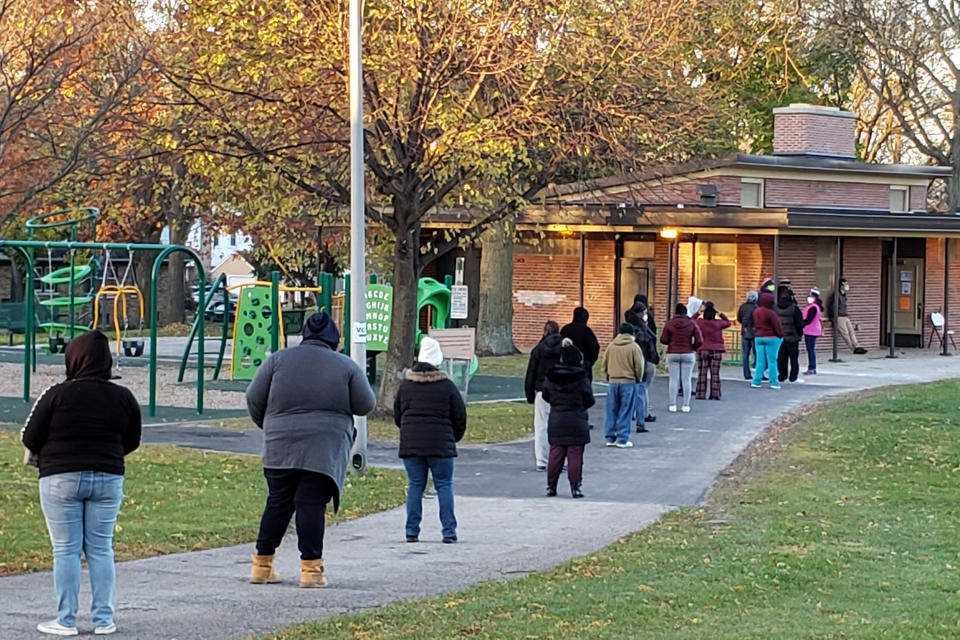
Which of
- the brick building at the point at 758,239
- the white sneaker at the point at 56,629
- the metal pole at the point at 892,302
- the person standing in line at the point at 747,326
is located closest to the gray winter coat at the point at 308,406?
the white sneaker at the point at 56,629

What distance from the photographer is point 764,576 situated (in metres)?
9.98

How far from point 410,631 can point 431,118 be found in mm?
12184

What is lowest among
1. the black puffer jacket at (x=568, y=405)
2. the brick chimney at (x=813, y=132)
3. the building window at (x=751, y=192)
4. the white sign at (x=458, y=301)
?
the black puffer jacket at (x=568, y=405)

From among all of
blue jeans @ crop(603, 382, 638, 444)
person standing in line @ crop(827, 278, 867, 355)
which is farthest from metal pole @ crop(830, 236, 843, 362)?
Result: blue jeans @ crop(603, 382, 638, 444)

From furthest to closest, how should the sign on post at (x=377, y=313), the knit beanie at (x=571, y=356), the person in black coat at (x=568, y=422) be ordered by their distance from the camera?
the sign on post at (x=377, y=313) → the knit beanie at (x=571, y=356) → the person in black coat at (x=568, y=422)

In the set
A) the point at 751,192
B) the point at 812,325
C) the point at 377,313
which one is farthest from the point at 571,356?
the point at 751,192

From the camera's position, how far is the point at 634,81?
68.1ft

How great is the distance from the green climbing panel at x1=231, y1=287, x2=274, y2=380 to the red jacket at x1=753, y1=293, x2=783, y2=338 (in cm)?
861

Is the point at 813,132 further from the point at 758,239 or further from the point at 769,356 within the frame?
the point at 769,356

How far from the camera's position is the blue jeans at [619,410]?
1869 cm

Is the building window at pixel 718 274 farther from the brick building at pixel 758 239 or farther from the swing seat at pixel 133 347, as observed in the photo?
the swing seat at pixel 133 347

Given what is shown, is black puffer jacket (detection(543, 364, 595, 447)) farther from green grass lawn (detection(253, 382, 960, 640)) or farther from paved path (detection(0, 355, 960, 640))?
green grass lawn (detection(253, 382, 960, 640))

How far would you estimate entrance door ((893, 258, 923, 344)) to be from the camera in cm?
3838

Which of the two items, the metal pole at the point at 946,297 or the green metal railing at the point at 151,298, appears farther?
the metal pole at the point at 946,297
